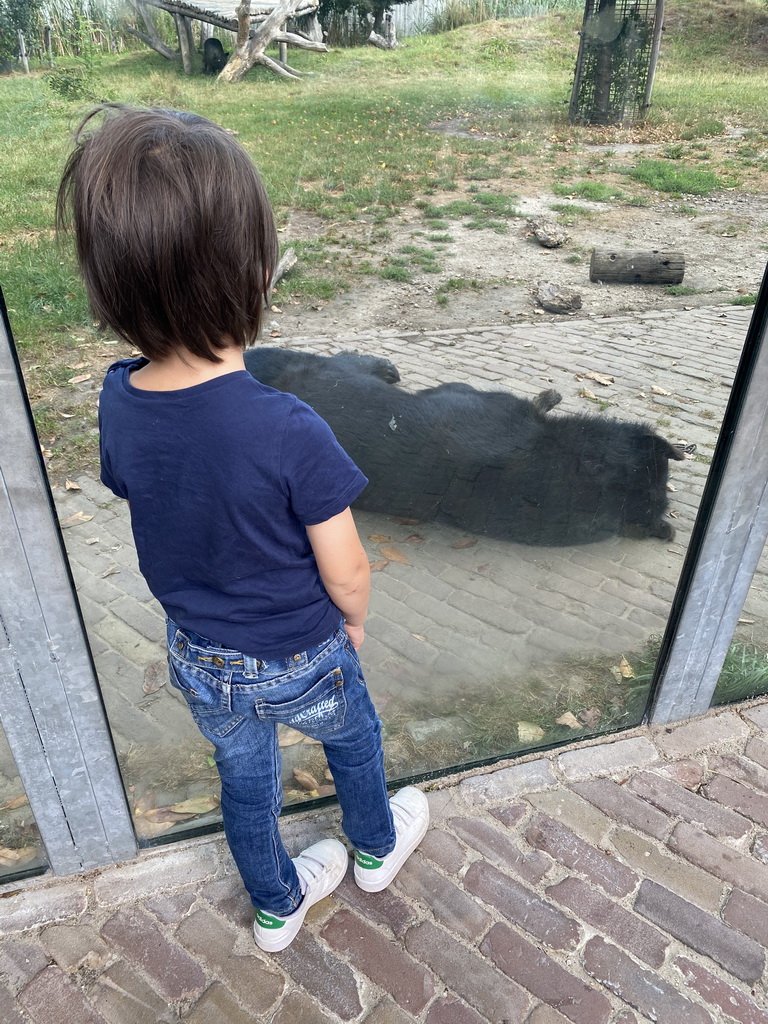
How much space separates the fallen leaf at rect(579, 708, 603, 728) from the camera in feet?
8.25

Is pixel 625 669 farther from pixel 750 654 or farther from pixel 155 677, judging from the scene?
pixel 155 677

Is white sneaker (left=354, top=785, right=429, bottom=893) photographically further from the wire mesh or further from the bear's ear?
the wire mesh

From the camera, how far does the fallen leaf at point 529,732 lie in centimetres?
246

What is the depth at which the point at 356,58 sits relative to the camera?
1.46 meters

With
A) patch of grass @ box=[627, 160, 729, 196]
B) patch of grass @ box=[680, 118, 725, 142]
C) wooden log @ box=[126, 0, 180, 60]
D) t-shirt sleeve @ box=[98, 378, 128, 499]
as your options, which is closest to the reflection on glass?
t-shirt sleeve @ box=[98, 378, 128, 499]

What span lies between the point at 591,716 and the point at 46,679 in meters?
1.74

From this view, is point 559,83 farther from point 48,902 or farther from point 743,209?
point 48,902

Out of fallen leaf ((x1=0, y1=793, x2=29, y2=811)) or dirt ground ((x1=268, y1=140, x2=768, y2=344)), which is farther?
fallen leaf ((x1=0, y1=793, x2=29, y2=811))

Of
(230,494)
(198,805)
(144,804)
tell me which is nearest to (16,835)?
(144,804)

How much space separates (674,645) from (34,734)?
188 centimetres

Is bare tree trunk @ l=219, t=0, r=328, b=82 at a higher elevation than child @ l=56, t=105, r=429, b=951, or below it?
higher

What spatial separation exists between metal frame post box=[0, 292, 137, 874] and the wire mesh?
1.27 m

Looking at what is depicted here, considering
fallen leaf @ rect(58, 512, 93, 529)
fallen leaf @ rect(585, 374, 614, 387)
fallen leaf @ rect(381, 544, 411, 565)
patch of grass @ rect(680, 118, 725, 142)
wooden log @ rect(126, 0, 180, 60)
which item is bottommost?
fallen leaf @ rect(381, 544, 411, 565)

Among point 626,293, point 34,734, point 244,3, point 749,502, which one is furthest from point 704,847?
point 244,3
